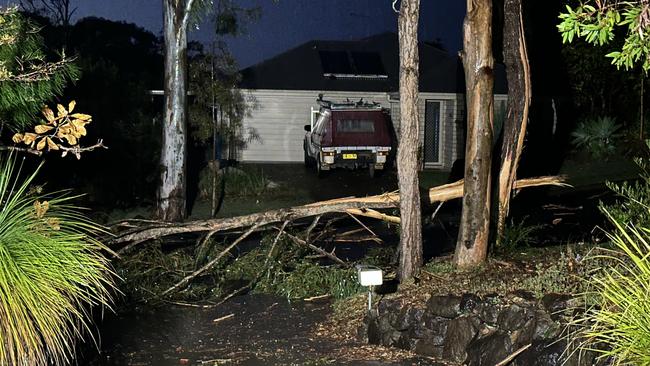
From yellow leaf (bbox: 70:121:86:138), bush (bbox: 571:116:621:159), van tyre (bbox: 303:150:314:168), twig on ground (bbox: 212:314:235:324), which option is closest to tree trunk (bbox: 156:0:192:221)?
twig on ground (bbox: 212:314:235:324)

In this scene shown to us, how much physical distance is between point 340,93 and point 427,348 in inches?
868

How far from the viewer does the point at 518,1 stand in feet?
36.2

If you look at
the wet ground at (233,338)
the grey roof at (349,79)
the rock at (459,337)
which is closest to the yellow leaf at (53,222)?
the wet ground at (233,338)

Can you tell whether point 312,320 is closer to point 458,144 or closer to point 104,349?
point 104,349

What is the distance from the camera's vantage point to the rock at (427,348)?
8.36 metres

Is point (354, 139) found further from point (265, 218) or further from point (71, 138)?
point (71, 138)

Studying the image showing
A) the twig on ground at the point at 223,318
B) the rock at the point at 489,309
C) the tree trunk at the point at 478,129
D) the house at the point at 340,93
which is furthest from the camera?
the house at the point at 340,93

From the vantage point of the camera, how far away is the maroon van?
25.4m

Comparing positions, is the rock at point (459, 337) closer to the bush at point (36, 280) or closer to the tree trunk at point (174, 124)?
the bush at point (36, 280)

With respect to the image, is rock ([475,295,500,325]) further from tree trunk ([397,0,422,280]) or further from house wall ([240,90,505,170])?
house wall ([240,90,505,170])

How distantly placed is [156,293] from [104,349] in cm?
178

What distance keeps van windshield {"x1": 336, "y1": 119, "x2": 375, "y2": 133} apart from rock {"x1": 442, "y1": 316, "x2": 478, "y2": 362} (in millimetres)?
17410

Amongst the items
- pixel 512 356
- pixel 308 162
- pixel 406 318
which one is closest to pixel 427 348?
pixel 406 318

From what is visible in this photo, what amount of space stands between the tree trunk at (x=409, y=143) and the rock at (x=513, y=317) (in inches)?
79.4
